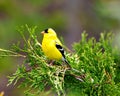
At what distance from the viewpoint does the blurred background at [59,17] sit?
1208 centimetres

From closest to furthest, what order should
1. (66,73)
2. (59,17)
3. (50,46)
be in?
(66,73), (50,46), (59,17)

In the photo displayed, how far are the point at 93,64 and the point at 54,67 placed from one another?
19 cm

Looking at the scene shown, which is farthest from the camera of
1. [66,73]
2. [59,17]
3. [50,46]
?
[59,17]

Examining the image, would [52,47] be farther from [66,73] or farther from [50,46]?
[66,73]

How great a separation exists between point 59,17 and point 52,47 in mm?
11329

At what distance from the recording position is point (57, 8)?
14.2 m

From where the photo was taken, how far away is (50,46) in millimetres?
2330

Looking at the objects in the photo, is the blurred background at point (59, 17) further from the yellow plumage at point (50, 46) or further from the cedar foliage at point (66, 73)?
the cedar foliage at point (66, 73)

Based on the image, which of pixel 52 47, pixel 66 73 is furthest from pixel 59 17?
pixel 66 73

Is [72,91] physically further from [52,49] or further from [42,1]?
[42,1]

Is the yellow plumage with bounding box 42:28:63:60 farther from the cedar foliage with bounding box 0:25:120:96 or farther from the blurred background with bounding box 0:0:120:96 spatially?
the blurred background with bounding box 0:0:120:96

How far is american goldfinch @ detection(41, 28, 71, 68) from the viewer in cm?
223

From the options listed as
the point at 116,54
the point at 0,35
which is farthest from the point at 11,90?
the point at 116,54

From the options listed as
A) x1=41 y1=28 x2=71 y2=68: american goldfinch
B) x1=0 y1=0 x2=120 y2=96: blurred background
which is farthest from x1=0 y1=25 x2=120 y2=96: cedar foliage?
x1=0 y1=0 x2=120 y2=96: blurred background
